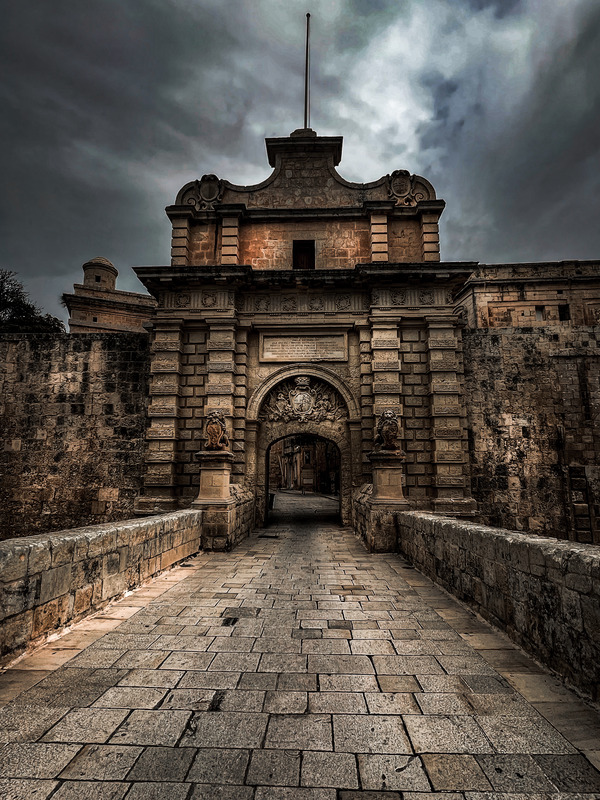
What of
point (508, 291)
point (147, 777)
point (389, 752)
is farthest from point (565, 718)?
point (508, 291)

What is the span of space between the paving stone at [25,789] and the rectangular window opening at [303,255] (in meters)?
11.9

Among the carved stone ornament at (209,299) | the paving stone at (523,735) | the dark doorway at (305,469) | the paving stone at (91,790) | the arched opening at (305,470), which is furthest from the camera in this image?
the dark doorway at (305,469)

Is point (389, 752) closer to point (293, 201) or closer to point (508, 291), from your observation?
point (293, 201)

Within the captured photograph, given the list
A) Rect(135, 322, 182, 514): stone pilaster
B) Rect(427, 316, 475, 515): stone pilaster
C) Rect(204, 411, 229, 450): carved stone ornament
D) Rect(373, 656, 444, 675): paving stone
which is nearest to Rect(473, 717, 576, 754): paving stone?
Rect(373, 656, 444, 675): paving stone

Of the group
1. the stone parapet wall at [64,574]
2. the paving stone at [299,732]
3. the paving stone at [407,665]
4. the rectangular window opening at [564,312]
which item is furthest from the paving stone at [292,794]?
the rectangular window opening at [564,312]

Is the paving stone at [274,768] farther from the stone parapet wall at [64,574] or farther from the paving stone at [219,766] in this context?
the stone parapet wall at [64,574]

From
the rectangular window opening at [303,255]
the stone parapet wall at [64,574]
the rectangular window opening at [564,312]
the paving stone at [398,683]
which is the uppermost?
the rectangular window opening at [564,312]

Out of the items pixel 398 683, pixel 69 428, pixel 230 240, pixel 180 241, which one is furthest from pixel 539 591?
pixel 69 428

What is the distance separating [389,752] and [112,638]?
2554 millimetres

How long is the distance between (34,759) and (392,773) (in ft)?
5.56

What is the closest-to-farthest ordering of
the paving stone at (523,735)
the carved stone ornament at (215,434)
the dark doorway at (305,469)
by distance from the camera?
the paving stone at (523,735) < the carved stone ornament at (215,434) < the dark doorway at (305,469)

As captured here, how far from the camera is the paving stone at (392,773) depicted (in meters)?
1.86

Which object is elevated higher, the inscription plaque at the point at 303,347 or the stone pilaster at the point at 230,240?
the stone pilaster at the point at 230,240

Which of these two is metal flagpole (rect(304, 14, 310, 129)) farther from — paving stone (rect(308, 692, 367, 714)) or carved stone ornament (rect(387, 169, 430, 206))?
paving stone (rect(308, 692, 367, 714))
